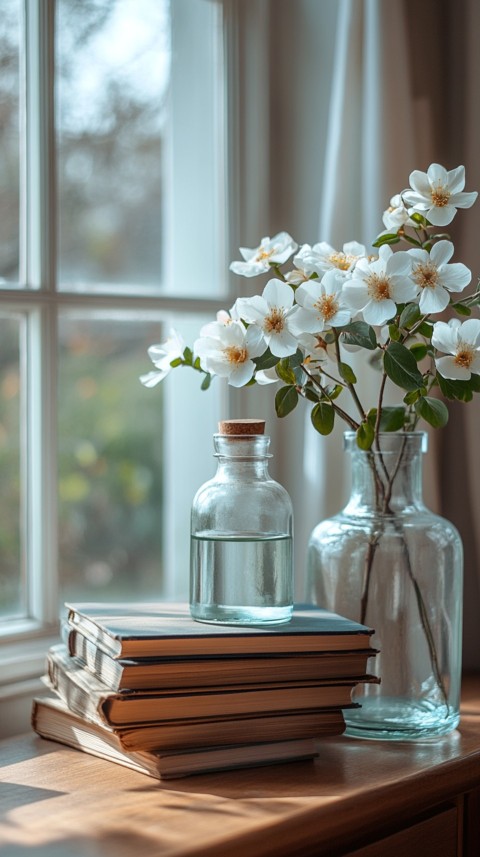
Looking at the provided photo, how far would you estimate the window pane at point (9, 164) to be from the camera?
5.05 ft

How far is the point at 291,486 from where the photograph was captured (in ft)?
5.75

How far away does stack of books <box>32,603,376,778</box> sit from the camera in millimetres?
1083

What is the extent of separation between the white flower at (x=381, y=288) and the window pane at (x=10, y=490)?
62 cm

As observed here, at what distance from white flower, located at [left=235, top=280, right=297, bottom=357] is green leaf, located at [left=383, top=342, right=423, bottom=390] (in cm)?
11

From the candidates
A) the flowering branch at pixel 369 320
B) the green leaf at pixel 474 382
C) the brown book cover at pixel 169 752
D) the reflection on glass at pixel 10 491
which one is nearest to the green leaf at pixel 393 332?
the flowering branch at pixel 369 320

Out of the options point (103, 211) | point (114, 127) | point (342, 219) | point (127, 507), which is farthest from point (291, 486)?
point (114, 127)

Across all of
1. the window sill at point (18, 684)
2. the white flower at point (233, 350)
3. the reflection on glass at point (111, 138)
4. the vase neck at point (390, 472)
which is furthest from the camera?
the reflection on glass at point (111, 138)

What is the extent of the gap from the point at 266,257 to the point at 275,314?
0.15 meters

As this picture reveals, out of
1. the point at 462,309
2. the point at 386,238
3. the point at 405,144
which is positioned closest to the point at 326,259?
the point at 386,238

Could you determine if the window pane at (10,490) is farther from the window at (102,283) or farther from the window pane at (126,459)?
the window pane at (126,459)

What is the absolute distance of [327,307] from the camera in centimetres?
117

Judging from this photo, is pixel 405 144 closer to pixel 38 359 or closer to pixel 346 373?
pixel 346 373

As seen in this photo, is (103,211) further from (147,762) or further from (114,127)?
(147,762)

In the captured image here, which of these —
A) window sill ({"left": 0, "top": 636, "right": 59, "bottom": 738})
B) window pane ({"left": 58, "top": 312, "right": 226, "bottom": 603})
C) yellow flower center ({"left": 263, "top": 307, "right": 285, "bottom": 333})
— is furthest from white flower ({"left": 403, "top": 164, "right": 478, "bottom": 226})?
window sill ({"left": 0, "top": 636, "right": 59, "bottom": 738})
